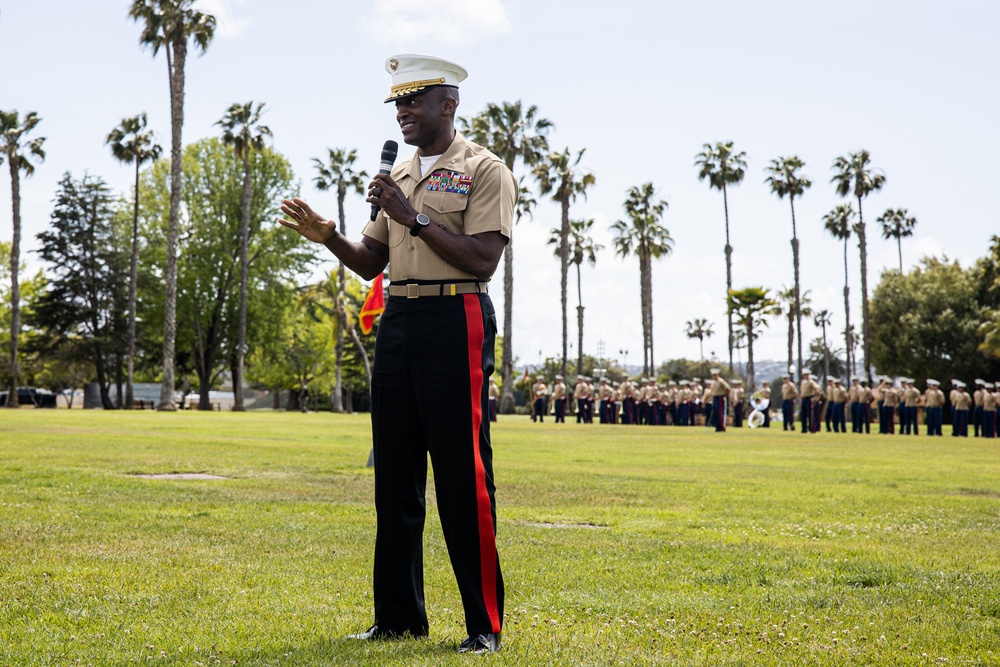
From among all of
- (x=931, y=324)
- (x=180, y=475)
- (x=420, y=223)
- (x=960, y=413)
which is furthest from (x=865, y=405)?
(x=420, y=223)

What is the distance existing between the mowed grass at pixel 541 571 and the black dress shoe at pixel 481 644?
3.6 inches

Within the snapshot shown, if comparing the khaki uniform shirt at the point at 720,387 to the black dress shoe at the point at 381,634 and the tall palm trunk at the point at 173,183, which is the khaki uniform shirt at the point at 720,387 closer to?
the tall palm trunk at the point at 173,183

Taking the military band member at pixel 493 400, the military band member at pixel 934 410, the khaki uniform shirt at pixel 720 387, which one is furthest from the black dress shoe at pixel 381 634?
the military band member at pixel 934 410

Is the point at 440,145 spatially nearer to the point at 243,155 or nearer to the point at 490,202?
the point at 490,202

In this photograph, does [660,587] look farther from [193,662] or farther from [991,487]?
[991,487]

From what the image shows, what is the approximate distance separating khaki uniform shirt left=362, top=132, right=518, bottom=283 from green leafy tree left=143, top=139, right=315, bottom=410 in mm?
61552

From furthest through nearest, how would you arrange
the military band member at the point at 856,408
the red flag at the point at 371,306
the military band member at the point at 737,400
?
the military band member at the point at 737,400 → the military band member at the point at 856,408 → the red flag at the point at 371,306

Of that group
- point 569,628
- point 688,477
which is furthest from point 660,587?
point 688,477

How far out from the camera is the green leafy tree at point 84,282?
66.2 meters

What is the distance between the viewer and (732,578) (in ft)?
20.5

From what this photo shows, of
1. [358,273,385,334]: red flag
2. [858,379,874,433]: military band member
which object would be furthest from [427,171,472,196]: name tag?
[858,379,874,433]: military band member

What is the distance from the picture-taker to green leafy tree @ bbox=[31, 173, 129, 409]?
6625 centimetres

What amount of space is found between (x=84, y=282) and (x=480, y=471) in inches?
2666

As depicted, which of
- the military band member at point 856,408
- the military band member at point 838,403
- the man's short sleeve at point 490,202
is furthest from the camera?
the military band member at point 838,403
